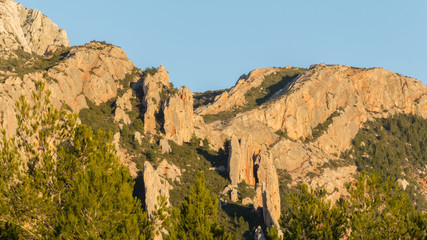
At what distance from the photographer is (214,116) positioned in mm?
149375

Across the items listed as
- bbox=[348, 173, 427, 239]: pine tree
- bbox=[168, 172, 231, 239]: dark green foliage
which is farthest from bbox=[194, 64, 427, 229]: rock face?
bbox=[168, 172, 231, 239]: dark green foliage

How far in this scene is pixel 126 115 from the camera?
11475 centimetres

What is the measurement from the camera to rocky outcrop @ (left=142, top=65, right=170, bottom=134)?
114938 mm

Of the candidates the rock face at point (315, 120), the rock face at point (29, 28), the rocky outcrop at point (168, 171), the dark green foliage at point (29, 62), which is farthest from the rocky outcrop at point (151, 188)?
the rock face at point (29, 28)

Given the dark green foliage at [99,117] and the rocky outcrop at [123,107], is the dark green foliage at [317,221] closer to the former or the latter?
the dark green foliage at [99,117]

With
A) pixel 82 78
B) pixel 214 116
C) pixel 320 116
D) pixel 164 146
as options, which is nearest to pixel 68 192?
pixel 164 146

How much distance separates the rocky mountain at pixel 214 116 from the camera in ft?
332

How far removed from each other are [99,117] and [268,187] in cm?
4269

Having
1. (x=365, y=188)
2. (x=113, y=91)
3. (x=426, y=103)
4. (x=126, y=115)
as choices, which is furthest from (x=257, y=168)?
(x=426, y=103)

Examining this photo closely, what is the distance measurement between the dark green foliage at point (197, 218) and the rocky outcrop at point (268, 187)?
56.5m

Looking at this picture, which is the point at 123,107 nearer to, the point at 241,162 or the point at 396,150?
the point at 241,162

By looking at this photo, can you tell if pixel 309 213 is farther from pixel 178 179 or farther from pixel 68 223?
pixel 178 179

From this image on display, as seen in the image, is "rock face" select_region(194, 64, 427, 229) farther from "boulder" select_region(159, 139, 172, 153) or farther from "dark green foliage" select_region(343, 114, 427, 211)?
"boulder" select_region(159, 139, 172, 153)

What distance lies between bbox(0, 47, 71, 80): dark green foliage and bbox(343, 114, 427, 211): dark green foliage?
92.8 m
